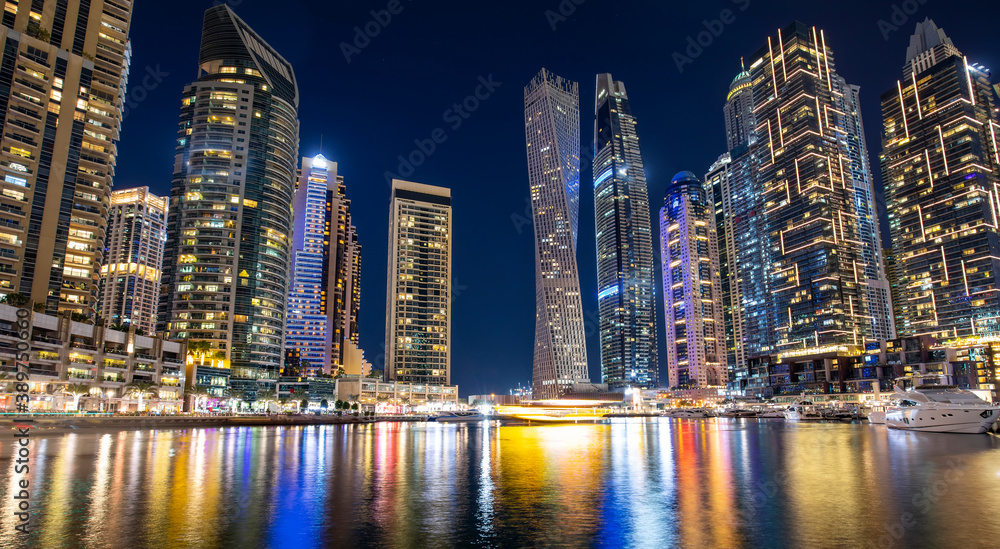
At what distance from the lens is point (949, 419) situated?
85.2 metres

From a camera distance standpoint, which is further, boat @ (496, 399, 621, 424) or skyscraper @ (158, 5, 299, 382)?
skyscraper @ (158, 5, 299, 382)

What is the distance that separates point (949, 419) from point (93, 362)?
159 meters

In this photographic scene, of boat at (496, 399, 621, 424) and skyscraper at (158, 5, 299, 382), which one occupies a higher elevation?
skyscraper at (158, 5, 299, 382)

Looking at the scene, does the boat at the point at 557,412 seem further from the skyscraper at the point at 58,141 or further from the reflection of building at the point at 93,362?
the skyscraper at the point at 58,141

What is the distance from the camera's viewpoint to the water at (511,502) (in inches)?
784

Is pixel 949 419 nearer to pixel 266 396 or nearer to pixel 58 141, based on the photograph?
pixel 266 396

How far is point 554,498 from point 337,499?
1044 centimetres

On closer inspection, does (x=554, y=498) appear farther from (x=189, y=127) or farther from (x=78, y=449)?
(x=189, y=127)

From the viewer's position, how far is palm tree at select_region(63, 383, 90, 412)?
119m

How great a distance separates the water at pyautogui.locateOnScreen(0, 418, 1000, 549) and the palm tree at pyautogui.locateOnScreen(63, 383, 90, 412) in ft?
276

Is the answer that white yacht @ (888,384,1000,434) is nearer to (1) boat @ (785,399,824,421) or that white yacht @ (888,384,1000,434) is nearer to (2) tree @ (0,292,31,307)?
(1) boat @ (785,399,824,421)

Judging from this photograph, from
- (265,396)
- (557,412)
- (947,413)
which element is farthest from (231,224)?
(947,413)

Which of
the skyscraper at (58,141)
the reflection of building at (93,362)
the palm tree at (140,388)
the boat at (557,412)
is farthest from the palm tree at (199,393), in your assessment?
the boat at (557,412)

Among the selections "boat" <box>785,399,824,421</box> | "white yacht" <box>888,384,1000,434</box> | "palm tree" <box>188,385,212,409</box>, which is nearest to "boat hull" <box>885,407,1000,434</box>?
"white yacht" <box>888,384,1000,434</box>
